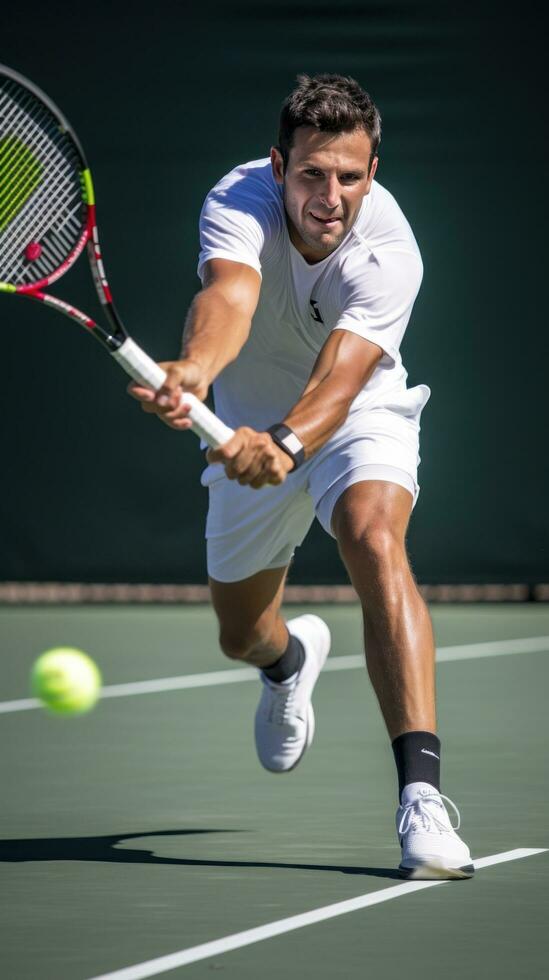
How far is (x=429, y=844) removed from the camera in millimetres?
3352

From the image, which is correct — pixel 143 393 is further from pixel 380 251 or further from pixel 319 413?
pixel 380 251

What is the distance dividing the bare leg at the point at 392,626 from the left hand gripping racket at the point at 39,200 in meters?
0.35

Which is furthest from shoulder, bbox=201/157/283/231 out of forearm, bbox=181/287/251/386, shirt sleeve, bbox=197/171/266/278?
forearm, bbox=181/287/251/386

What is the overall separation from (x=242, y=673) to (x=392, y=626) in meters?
3.03

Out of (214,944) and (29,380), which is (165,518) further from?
(214,944)

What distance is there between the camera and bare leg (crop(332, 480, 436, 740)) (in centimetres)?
352

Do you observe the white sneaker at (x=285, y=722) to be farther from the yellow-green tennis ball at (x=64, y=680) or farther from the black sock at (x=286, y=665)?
the yellow-green tennis ball at (x=64, y=680)

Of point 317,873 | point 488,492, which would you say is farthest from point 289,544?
point 488,492

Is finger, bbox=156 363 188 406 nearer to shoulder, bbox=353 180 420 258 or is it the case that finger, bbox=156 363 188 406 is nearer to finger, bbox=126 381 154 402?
finger, bbox=126 381 154 402

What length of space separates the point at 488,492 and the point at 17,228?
14.8ft

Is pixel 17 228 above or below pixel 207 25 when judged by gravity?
below

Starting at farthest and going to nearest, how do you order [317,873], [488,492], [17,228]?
[488,492] < [17,228] < [317,873]

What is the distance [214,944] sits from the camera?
2.87 metres

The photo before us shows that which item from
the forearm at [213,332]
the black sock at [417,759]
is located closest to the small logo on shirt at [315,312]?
the forearm at [213,332]
